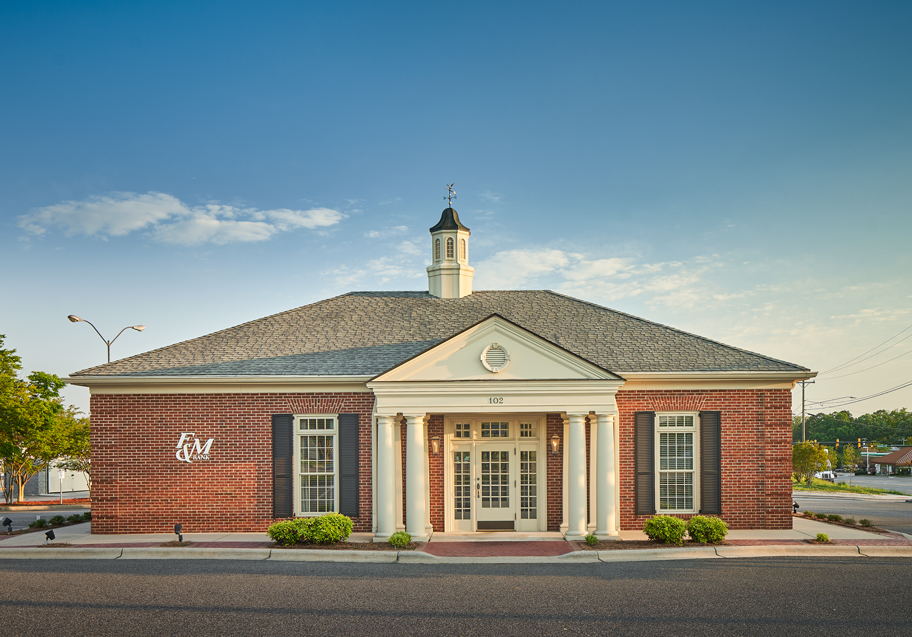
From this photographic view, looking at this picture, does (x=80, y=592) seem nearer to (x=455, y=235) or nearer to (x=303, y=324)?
(x=303, y=324)

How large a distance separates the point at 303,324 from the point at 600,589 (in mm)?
11106

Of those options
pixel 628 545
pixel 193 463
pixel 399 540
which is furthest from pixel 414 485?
pixel 193 463

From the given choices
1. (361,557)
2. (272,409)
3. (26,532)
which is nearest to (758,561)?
(361,557)

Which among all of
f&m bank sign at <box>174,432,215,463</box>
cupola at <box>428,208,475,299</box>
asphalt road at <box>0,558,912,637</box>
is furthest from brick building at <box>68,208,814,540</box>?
cupola at <box>428,208,475,299</box>

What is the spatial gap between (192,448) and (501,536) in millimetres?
7696

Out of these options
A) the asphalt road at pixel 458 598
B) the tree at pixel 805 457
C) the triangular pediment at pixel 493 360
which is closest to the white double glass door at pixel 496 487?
the triangular pediment at pixel 493 360

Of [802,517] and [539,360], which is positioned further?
[802,517]

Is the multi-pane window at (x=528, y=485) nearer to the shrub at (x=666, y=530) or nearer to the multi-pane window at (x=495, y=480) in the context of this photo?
the multi-pane window at (x=495, y=480)

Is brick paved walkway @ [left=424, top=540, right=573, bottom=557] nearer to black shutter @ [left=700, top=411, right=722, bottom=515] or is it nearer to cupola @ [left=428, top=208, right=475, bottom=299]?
black shutter @ [left=700, top=411, right=722, bottom=515]

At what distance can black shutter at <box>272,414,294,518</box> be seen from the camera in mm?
15195

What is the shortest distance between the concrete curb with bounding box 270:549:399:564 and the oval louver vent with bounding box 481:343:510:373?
14.7 ft

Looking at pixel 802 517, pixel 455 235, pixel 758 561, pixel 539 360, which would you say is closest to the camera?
pixel 758 561

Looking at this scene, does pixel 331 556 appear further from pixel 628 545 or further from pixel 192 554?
pixel 628 545

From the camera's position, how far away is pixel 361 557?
12875mm
